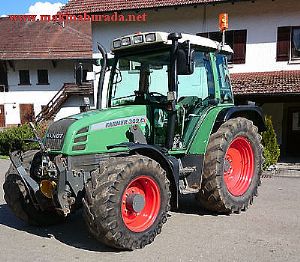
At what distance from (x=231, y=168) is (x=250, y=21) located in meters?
9.29

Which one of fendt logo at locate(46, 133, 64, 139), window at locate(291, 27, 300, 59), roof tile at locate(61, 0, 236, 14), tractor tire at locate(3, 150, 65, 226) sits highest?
roof tile at locate(61, 0, 236, 14)

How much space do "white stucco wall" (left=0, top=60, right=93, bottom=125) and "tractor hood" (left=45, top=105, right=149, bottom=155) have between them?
24676 millimetres

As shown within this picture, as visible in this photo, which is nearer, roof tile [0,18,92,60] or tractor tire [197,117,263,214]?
tractor tire [197,117,263,214]

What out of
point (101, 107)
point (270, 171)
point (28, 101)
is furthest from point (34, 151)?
point (28, 101)

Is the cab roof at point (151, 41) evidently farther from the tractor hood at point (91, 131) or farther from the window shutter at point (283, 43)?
the window shutter at point (283, 43)

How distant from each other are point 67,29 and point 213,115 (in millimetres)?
28332

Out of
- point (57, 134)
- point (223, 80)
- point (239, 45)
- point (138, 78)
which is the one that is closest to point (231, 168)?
point (223, 80)

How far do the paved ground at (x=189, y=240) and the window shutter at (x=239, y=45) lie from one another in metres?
8.96

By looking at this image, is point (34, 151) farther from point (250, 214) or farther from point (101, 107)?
point (250, 214)

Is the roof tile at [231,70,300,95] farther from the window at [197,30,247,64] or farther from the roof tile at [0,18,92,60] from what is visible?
the roof tile at [0,18,92,60]

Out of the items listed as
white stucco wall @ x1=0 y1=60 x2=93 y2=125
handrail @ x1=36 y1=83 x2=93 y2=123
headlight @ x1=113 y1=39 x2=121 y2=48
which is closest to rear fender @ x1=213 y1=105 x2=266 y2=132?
headlight @ x1=113 y1=39 x2=121 y2=48

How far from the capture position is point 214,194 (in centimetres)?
535

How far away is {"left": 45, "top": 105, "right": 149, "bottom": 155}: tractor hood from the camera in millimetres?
4504

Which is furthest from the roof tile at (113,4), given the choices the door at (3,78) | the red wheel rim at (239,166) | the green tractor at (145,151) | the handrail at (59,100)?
the door at (3,78)
